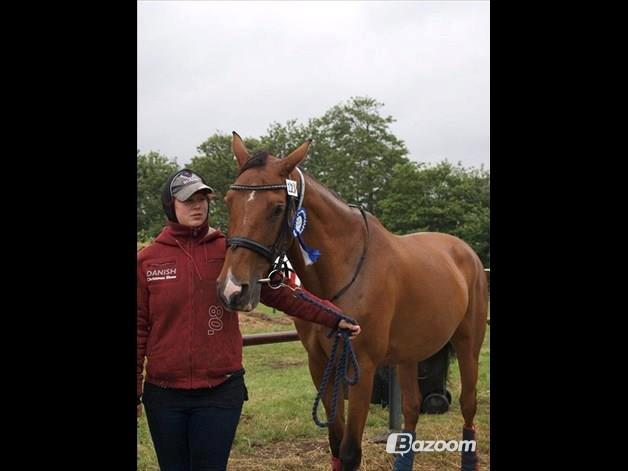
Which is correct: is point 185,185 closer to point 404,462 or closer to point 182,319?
point 182,319

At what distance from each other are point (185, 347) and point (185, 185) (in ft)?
2.22

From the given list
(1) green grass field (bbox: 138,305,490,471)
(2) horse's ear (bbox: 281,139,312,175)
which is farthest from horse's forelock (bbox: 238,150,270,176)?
(1) green grass field (bbox: 138,305,490,471)

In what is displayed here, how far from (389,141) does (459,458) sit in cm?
3437

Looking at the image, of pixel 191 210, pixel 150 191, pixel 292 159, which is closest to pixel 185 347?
pixel 191 210

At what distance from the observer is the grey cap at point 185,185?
239cm

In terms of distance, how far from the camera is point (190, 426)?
7.81 feet

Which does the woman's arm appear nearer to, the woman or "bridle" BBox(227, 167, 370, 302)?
the woman

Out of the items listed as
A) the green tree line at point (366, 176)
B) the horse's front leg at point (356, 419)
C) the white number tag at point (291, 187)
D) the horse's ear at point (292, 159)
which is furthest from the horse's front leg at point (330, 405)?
the green tree line at point (366, 176)
